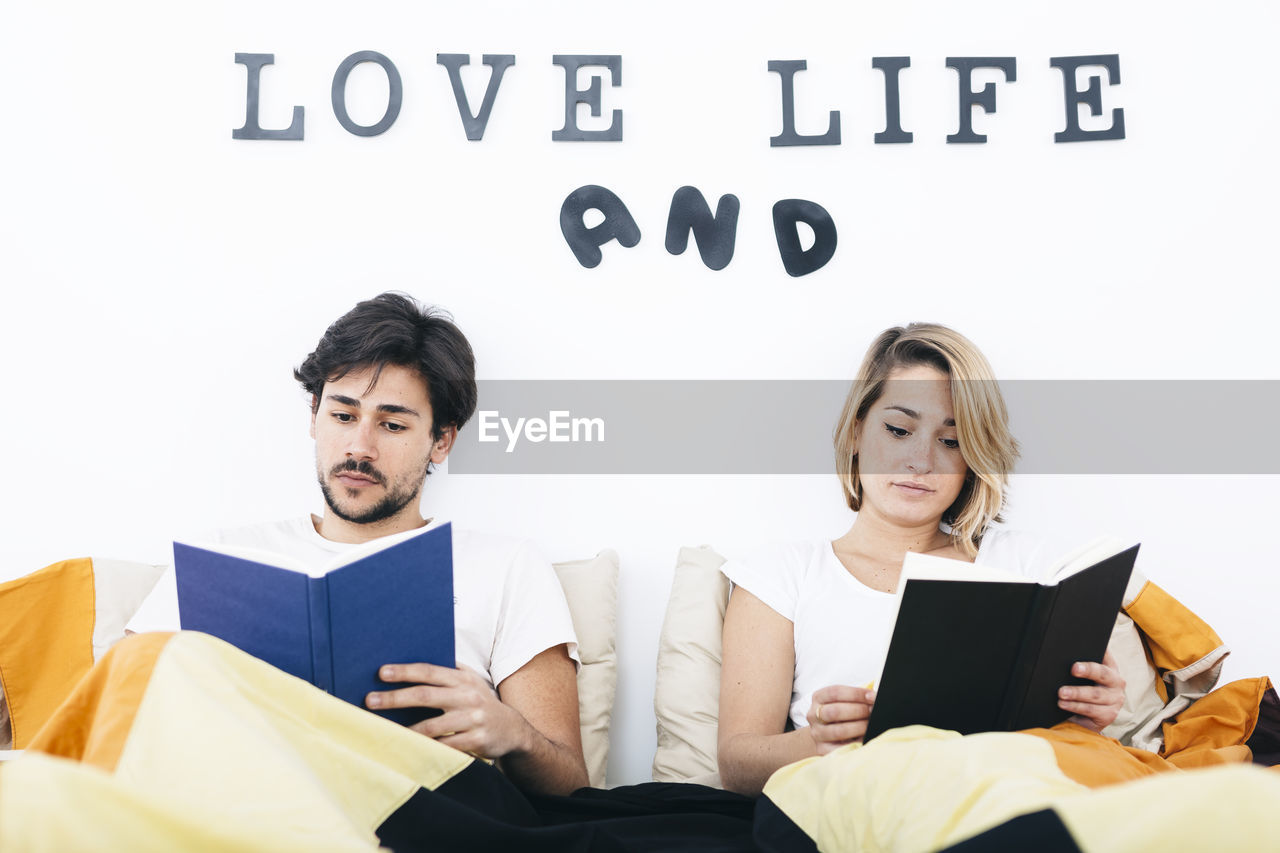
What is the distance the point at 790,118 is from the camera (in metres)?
2.12

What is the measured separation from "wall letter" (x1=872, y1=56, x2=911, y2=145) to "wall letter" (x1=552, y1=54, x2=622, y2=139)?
570mm

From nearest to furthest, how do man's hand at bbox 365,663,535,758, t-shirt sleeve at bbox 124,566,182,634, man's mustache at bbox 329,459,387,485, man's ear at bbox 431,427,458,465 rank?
man's hand at bbox 365,663,535,758 → t-shirt sleeve at bbox 124,566,182,634 → man's mustache at bbox 329,459,387,485 → man's ear at bbox 431,427,458,465

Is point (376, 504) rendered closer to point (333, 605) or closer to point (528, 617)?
point (528, 617)

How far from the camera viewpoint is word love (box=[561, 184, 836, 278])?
2.12m

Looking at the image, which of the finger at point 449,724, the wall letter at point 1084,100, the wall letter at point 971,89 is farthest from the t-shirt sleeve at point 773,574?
the wall letter at point 1084,100

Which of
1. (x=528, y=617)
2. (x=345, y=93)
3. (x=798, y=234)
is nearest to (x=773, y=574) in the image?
(x=528, y=617)

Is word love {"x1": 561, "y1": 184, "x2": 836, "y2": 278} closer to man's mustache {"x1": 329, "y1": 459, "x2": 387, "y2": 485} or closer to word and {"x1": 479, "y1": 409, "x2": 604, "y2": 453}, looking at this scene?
word and {"x1": 479, "y1": 409, "x2": 604, "y2": 453}

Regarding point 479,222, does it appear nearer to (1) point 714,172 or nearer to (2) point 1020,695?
(1) point 714,172

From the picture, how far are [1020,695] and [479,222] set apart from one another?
1444 millimetres

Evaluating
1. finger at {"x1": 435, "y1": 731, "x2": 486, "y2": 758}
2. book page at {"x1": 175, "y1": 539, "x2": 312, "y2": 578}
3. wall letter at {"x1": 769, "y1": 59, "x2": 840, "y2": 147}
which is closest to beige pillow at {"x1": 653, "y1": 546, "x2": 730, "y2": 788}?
finger at {"x1": 435, "y1": 731, "x2": 486, "y2": 758}

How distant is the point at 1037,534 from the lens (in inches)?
74.2

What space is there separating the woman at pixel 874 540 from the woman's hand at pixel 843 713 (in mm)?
186

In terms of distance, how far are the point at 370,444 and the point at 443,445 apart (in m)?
0.18

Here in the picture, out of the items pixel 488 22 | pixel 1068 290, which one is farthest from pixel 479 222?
pixel 1068 290
